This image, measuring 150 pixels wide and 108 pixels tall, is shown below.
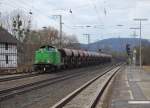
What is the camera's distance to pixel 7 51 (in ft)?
247

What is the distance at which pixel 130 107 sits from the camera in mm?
15758

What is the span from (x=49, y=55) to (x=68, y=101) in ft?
92.6

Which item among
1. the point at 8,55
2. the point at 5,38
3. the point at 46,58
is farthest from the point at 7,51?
the point at 46,58

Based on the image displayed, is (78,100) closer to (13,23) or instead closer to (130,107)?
(130,107)

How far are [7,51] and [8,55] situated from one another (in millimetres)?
812

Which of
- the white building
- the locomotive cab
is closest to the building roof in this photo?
the white building

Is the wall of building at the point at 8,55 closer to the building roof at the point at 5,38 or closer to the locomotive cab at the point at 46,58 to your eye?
the building roof at the point at 5,38

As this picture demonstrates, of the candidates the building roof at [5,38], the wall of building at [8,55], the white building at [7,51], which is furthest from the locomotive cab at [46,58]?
the building roof at [5,38]

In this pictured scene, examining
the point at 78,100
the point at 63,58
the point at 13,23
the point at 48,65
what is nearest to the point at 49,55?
the point at 48,65

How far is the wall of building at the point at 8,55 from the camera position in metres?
73.2

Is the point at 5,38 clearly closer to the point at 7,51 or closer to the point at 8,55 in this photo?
the point at 7,51

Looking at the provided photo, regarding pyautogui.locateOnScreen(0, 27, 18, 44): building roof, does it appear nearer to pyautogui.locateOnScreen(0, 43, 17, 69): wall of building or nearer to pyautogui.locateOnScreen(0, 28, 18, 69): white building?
pyautogui.locateOnScreen(0, 28, 18, 69): white building

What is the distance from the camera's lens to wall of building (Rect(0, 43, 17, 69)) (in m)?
73.2

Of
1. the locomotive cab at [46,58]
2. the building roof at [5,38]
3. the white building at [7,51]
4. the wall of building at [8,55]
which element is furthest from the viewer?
the building roof at [5,38]
